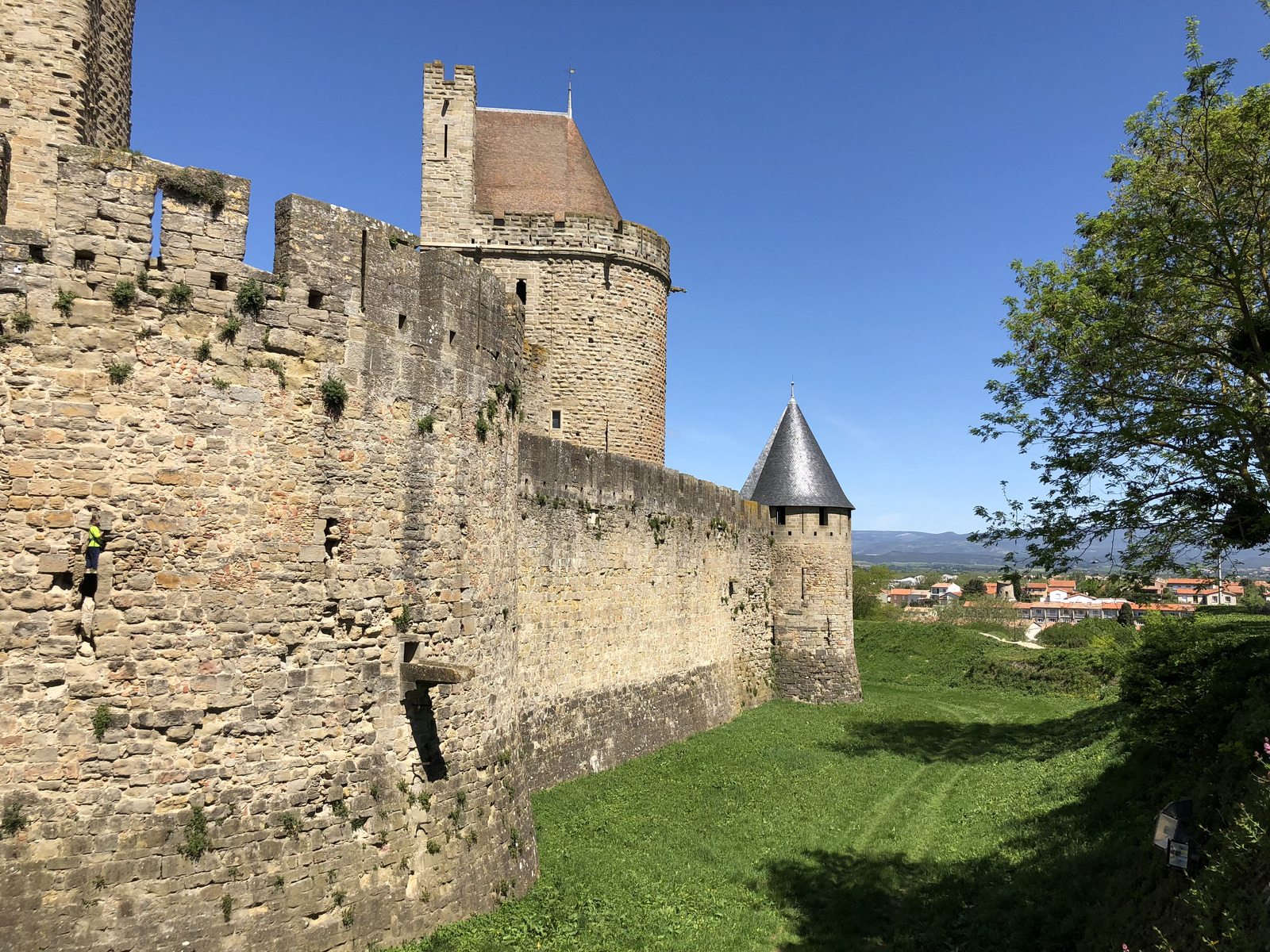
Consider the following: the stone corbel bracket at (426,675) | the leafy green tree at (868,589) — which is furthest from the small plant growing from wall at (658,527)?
the leafy green tree at (868,589)

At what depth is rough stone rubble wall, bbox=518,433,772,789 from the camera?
39.1 ft

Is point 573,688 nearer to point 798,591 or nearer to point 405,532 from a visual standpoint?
point 405,532

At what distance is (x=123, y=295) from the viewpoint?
5387 mm

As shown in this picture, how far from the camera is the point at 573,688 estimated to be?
504 inches

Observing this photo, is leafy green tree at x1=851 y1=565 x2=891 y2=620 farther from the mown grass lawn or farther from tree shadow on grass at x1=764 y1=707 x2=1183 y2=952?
tree shadow on grass at x1=764 y1=707 x2=1183 y2=952

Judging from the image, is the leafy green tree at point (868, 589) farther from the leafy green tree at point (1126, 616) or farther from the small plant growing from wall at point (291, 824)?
the small plant growing from wall at point (291, 824)

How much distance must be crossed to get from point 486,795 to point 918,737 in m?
13.1

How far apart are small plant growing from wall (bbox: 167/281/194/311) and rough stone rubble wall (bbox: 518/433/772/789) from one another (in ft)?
20.2

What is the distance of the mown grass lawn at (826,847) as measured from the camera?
7.76 meters

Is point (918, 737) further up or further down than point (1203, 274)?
further down

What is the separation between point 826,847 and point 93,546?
9103 mm

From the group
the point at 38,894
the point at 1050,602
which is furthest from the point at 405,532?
the point at 1050,602

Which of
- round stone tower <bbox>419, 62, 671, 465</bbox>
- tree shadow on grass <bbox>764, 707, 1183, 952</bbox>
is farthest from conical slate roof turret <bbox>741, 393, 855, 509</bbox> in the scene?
tree shadow on grass <bbox>764, 707, 1183, 952</bbox>

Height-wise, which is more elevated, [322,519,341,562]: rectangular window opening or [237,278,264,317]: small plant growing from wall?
[237,278,264,317]: small plant growing from wall
